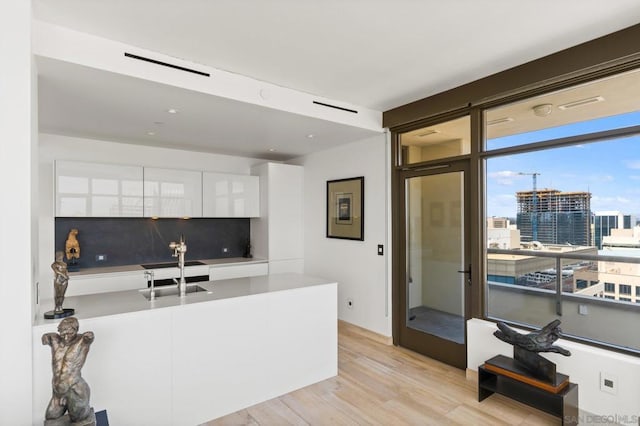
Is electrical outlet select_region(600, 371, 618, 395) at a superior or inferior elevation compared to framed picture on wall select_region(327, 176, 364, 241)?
inferior

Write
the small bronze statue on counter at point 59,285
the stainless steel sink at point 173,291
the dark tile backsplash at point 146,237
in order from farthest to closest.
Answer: the dark tile backsplash at point 146,237 < the stainless steel sink at point 173,291 < the small bronze statue on counter at point 59,285

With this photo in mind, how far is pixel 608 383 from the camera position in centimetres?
241

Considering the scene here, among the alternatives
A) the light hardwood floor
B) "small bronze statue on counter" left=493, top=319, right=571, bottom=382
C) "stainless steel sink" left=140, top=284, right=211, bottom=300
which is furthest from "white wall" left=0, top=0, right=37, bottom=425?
"small bronze statue on counter" left=493, top=319, right=571, bottom=382

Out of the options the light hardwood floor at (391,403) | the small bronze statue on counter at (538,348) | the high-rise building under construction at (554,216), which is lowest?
the light hardwood floor at (391,403)

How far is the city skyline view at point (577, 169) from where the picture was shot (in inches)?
96.4

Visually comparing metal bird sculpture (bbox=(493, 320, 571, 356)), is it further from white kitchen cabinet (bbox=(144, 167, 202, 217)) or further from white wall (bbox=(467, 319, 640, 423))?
white kitchen cabinet (bbox=(144, 167, 202, 217))

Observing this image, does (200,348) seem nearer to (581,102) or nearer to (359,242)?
(359,242)

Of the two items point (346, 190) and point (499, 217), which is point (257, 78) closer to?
point (346, 190)

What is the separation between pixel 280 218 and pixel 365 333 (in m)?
2.06

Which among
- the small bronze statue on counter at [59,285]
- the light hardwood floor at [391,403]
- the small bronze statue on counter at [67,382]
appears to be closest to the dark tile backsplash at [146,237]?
the small bronze statue on counter at [59,285]

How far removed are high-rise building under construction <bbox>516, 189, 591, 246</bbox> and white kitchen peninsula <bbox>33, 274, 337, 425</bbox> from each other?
1792 mm

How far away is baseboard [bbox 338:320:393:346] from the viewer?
4.11 metres

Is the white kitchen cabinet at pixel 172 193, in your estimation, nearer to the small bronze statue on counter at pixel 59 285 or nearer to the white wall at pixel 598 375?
the small bronze statue on counter at pixel 59 285

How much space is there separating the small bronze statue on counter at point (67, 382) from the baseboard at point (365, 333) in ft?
10.1
